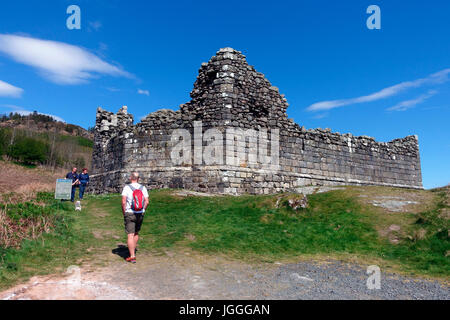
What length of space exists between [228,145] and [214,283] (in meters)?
11.5

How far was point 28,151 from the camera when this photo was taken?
210 ft

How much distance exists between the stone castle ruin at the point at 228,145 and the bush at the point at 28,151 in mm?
52745

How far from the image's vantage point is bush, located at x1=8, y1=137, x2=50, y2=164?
62838 millimetres

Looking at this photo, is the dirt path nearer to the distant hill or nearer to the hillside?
the distant hill

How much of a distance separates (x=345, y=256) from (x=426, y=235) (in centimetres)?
285

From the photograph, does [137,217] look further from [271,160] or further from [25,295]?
[271,160]

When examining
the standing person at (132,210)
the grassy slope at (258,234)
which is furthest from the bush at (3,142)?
the standing person at (132,210)

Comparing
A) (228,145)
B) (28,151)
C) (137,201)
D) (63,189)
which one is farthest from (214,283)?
(28,151)

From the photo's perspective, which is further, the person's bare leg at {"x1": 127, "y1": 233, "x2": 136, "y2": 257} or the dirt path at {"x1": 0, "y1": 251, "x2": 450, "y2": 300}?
the person's bare leg at {"x1": 127, "y1": 233, "x2": 136, "y2": 257}

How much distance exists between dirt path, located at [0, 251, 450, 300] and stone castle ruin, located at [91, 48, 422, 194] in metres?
9.42

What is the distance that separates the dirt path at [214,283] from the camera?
16.4ft

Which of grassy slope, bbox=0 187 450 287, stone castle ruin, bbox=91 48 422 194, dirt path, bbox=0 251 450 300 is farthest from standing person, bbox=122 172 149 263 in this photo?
stone castle ruin, bbox=91 48 422 194

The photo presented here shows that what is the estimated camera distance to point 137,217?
7.22m
